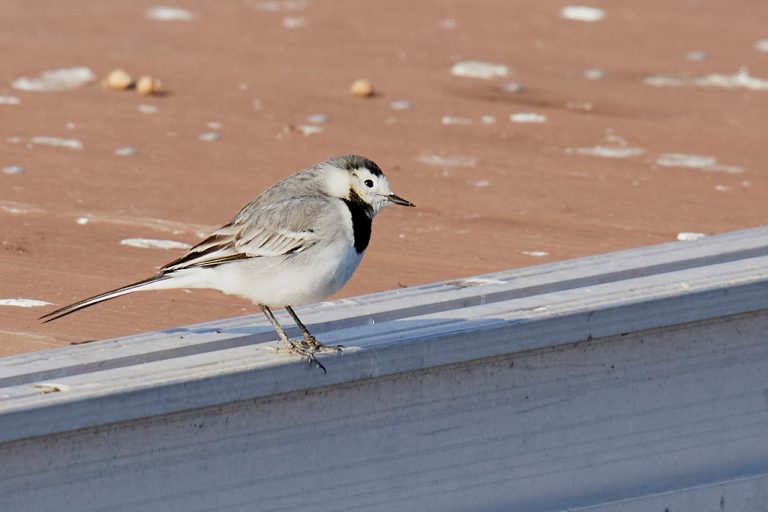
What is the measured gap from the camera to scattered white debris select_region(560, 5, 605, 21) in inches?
426

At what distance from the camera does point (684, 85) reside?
9.37 m

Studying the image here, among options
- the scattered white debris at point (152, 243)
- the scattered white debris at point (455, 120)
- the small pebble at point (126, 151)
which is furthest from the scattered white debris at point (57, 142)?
the scattered white debris at point (455, 120)

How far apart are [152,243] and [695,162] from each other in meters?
3.28

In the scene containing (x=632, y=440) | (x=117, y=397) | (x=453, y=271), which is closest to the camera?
(x=117, y=397)

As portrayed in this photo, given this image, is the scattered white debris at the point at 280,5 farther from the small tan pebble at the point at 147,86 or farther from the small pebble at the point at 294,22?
the small tan pebble at the point at 147,86

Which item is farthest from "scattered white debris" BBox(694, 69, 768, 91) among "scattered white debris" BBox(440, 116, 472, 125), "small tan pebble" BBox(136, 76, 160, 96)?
"small tan pebble" BBox(136, 76, 160, 96)

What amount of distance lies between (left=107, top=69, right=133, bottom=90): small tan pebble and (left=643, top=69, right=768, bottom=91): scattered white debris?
343cm

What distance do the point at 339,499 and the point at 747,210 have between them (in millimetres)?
3408

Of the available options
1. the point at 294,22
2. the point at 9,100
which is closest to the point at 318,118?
the point at 9,100

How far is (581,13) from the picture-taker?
429 inches

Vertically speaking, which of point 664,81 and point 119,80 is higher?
point 119,80

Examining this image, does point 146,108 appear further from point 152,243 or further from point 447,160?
point 152,243

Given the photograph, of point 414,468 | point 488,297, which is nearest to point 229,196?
point 488,297

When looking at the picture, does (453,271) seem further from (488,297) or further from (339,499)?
(339,499)
